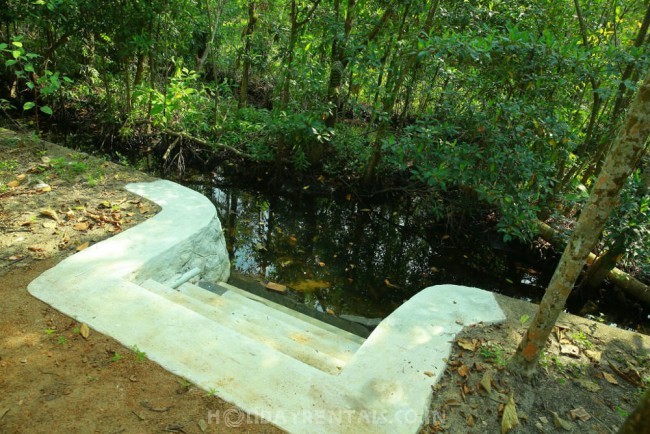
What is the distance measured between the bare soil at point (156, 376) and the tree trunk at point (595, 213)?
0.34 meters

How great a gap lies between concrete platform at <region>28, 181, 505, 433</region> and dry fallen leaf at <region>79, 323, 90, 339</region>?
47mm

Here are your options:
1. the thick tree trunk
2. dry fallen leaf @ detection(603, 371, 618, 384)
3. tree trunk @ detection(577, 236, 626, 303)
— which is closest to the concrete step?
dry fallen leaf @ detection(603, 371, 618, 384)

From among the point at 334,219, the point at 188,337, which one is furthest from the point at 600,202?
the point at 334,219

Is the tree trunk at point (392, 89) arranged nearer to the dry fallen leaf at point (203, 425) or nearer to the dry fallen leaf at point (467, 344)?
the dry fallen leaf at point (467, 344)

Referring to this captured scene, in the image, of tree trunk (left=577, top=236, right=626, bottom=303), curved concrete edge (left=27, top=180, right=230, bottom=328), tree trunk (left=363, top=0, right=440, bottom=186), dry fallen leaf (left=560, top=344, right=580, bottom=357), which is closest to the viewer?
curved concrete edge (left=27, top=180, right=230, bottom=328)

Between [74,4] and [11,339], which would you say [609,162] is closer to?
[11,339]

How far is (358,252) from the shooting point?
6.80 metres

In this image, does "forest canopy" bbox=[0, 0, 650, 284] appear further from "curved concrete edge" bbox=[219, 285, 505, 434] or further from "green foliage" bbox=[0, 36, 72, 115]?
"curved concrete edge" bbox=[219, 285, 505, 434]

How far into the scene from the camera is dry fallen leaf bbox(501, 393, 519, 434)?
2.56 m

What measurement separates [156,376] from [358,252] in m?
4.54

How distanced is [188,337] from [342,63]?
5.86 metres

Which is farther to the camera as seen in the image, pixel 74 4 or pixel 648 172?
pixel 74 4

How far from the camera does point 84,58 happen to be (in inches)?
348

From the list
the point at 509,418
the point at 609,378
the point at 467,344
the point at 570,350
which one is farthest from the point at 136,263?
the point at 609,378
